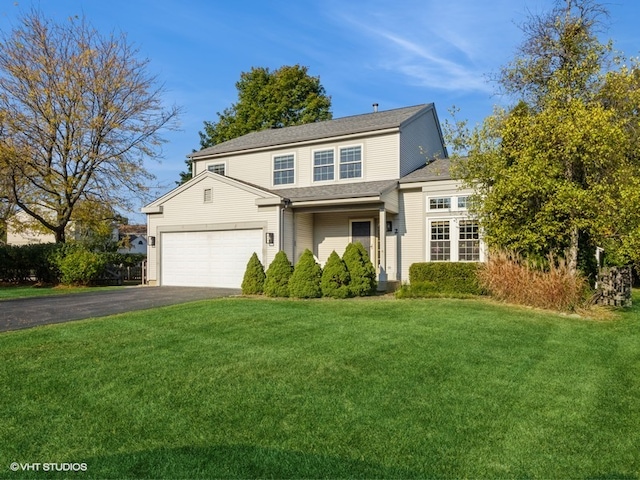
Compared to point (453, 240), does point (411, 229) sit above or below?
above

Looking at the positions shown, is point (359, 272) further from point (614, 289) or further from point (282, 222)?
point (614, 289)

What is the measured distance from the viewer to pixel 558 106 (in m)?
10.7

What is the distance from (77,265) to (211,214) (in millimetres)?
6402

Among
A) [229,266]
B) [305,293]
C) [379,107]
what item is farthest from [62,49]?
[305,293]

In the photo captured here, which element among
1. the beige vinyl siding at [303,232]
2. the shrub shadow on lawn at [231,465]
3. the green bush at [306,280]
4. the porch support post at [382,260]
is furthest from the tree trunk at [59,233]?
the shrub shadow on lawn at [231,465]

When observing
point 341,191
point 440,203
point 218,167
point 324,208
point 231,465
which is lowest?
point 231,465

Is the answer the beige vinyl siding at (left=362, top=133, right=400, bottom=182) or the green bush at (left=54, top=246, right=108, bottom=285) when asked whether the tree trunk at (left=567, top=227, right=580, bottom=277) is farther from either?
the green bush at (left=54, top=246, right=108, bottom=285)

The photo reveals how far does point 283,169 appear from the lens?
1795 cm

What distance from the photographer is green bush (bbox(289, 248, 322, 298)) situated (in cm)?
1214

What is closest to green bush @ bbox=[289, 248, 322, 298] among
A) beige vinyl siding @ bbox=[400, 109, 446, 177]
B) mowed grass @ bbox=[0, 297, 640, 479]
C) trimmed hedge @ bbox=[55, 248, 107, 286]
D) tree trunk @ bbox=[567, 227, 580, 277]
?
mowed grass @ bbox=[0, 297, 640, 479]

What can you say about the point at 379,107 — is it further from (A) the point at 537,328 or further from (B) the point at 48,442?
(B) the point at 48,442

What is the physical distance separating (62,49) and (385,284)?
18419mm

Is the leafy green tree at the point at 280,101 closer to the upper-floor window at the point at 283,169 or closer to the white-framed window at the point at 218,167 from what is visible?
the white-framed window at the point at 218,167

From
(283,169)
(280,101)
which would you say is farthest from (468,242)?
(280,101)
